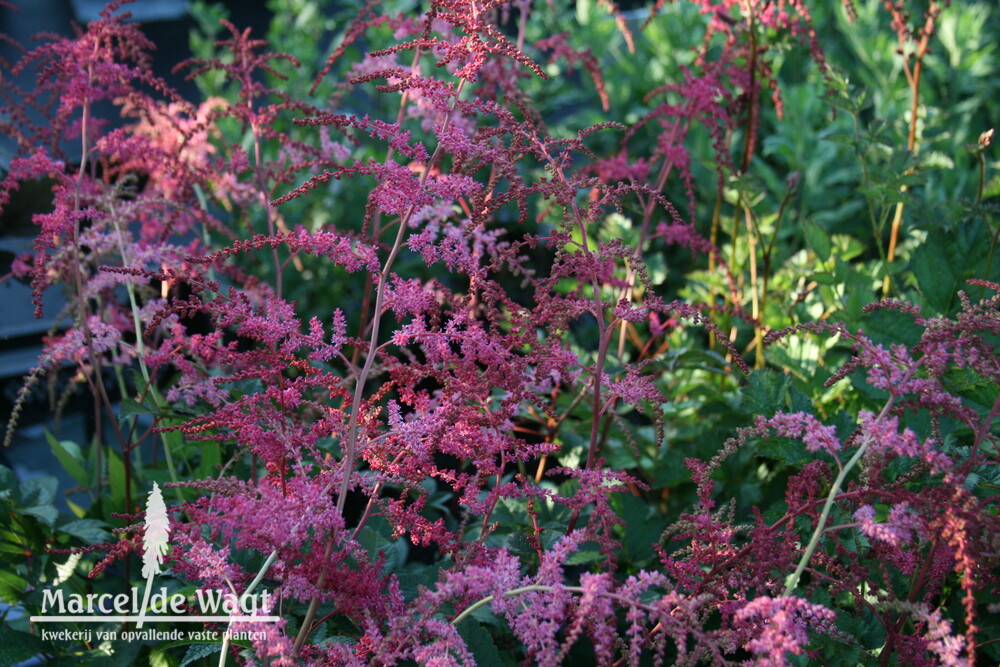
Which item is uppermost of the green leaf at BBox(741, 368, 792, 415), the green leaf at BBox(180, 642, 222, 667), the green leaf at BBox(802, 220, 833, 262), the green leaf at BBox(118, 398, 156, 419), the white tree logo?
the green leaf at BBox(802, 220, 833, 262)

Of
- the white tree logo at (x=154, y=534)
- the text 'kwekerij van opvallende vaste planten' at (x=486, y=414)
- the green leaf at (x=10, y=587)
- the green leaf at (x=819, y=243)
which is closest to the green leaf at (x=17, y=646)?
the text 'kwekerij van opvallende vaste planten' at (x=486, y=414)

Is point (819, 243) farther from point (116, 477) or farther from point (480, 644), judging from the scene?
point (116, 477)

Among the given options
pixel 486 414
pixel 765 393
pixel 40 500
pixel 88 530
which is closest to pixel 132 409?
pixel 88 530

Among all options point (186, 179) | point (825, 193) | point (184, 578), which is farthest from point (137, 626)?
point (825, 193)

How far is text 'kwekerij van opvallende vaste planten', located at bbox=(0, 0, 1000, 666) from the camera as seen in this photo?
1.17 metres

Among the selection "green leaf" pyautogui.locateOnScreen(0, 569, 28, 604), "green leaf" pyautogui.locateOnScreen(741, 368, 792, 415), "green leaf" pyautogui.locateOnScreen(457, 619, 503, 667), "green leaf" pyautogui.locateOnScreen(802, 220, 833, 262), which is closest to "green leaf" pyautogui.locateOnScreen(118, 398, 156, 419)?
"green leaf" pyautogui.locateOnScreen(0, 569, 28, 604)

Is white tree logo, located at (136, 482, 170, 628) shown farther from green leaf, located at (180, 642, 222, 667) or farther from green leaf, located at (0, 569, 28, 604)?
green leaf, located at (0, 569, 28, 604)

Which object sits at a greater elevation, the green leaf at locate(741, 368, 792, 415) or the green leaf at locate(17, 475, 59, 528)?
the green leaf at locate(741, 368, 792, 415)

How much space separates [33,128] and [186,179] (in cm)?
30

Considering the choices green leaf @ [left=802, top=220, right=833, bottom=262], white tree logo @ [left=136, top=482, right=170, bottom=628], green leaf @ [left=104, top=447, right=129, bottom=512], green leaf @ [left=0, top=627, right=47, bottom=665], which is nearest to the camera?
white tree logo @ [left=136, top=482, right=170, bottom=628]

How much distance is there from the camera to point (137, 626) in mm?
1551

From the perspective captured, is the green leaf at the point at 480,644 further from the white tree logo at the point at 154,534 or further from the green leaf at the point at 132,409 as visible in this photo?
the green leaf at the point at 132,409

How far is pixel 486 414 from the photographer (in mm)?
1408

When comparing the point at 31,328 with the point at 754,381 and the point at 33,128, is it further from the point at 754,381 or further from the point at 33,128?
the point at 754,381
